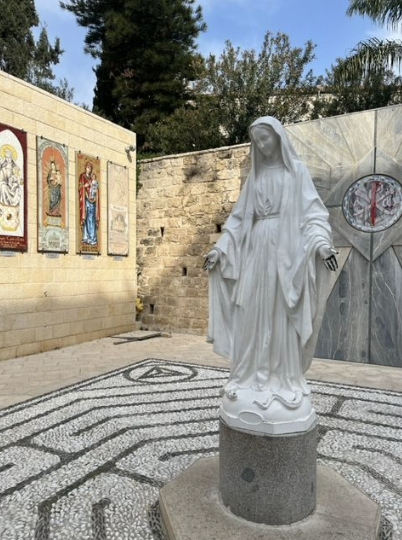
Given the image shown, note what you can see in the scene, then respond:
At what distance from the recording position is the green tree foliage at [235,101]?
13.6m

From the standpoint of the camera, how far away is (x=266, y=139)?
2.32 metres

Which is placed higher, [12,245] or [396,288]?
[12,245]

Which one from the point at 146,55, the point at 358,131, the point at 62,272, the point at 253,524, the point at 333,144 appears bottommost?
the point at 253,524

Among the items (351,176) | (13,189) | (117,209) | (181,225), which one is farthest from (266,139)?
(181,225)

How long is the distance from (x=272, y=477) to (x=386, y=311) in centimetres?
502

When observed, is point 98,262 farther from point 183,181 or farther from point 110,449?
point 110,449

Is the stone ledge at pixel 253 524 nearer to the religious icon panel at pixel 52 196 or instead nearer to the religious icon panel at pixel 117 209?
the religious icon panel at pixel 52 196

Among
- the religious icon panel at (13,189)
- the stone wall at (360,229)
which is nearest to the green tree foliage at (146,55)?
the religious icon panel at (13,189)

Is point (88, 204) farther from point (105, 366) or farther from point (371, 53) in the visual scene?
point (371, 53)

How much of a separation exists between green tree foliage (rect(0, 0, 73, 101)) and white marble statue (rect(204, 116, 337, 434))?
56.9 ft

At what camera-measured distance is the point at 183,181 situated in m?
9.61

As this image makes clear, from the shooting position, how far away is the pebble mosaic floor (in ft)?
7.64

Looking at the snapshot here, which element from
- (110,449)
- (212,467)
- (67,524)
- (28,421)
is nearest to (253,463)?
(212,467)

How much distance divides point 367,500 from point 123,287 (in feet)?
24.4
